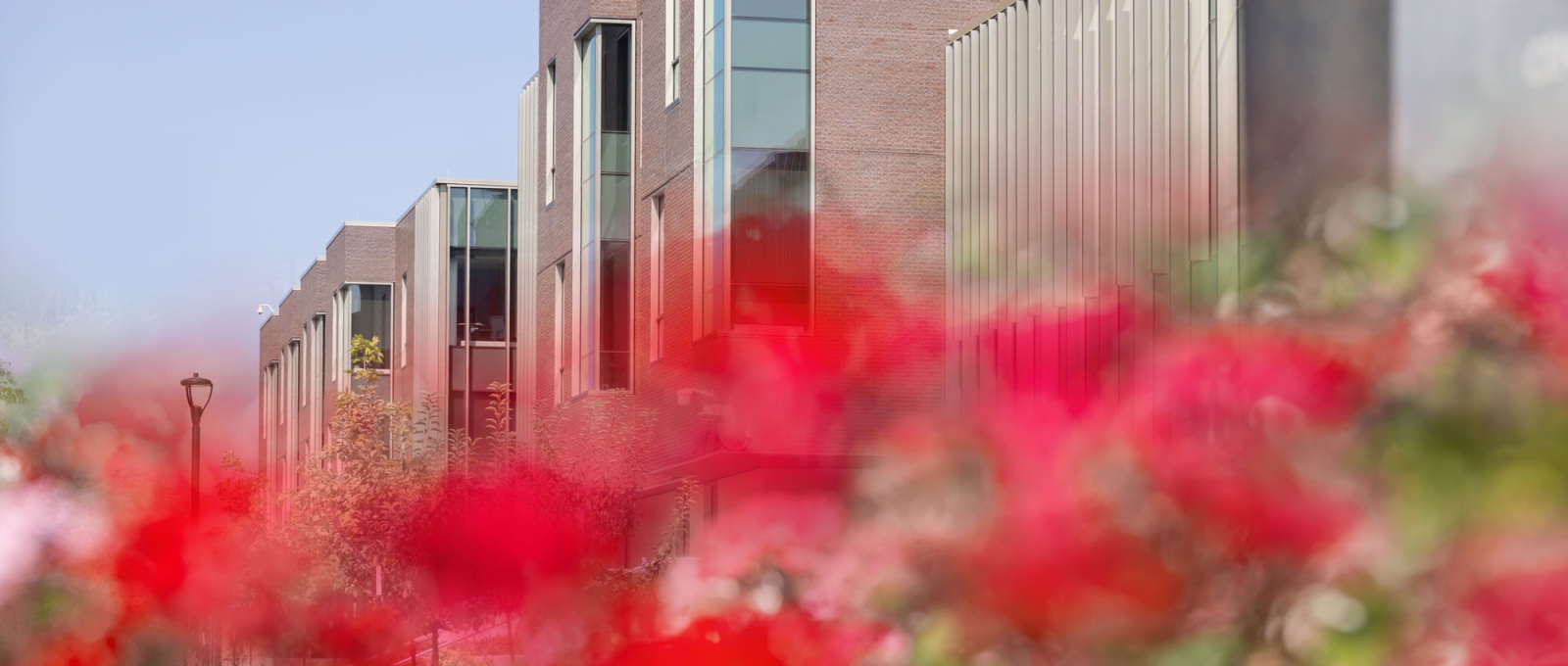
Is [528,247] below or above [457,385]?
above

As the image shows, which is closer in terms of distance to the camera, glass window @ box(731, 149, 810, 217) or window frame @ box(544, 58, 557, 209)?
glass window @ box(731, 149, 810, 217)

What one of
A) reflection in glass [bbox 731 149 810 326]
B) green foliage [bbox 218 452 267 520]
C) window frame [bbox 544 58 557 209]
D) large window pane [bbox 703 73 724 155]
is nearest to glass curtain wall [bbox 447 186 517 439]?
green foliage [bbox 218 452 267 520]

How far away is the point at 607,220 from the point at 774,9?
6501mm

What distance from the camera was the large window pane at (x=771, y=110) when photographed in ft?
97.9

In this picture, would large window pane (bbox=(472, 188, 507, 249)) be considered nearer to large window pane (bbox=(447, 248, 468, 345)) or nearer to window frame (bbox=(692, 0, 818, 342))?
large window pane (bbox=(447, 248, 468, 345))

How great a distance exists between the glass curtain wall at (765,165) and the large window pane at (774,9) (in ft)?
0.05

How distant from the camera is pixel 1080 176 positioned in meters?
21.2

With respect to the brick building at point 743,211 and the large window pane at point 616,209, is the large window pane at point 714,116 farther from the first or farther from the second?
the large window pane at point 616,209

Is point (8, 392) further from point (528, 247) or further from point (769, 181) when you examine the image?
point (769, 181)

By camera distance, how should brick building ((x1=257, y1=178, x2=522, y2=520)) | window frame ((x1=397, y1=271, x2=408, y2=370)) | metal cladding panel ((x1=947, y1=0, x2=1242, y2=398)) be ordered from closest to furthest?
1. metal cladding panel ((x1=947, y1=0, x2=1242, y2=398))
2. brick building ((x1=257, y1=178, x2=522, y2=520))
3. window frame ((x1=397, y1=271, x2=408, y2=370))

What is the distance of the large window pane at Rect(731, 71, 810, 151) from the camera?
29.8 metres

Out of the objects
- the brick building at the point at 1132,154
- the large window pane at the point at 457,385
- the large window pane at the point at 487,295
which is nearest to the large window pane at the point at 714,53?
the brick building at the point at 1132,154

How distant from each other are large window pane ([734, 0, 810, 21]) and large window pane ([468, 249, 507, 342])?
2226 centimetres

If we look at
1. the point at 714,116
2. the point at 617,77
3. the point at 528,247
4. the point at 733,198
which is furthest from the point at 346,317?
the point at 733,198
